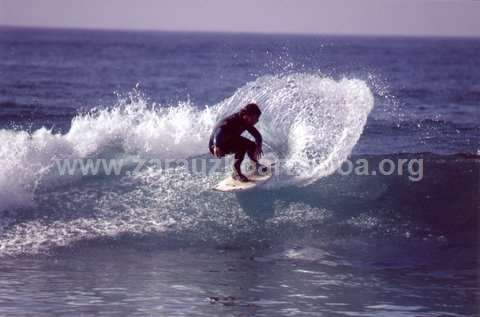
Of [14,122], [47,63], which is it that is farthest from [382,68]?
[14,122]

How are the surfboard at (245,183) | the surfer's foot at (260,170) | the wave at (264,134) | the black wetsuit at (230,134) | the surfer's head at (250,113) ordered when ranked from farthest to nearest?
the wave at (264,134)
the surfer's foot at (260,170)
the surfboard at (245,183)
the black wetsuit at (230,134)
the surfer's head at (250,113)

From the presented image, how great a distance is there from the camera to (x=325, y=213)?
516 inches

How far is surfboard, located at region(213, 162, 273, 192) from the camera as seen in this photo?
42.1 feet

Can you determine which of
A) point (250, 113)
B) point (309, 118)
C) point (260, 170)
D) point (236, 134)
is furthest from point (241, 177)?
point (309, 118)

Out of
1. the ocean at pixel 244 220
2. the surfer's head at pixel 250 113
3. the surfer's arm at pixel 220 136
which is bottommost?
the ocean at pixel 244 220

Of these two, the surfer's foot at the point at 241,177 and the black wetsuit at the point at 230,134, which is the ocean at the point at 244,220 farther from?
the black wetsuit at the point at 230,134

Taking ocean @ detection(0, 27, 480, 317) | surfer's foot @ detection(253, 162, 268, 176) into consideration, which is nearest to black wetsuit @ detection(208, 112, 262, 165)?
surfer's foot @ detection(253, 162, 268, 176)

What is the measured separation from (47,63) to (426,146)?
3521 cm

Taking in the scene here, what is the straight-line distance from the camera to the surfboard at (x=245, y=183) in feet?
42.1

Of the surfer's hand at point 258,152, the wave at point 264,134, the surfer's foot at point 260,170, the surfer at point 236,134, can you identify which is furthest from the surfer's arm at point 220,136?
the wave at point 264,134

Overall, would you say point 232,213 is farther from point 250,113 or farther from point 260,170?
point 250,113

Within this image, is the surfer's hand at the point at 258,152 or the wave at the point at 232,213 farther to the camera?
the surfer's hand at the point at 258,152

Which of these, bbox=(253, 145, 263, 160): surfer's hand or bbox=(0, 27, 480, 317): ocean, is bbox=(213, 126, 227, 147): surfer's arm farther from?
bbox=(0, 27, 480, 317): ocean

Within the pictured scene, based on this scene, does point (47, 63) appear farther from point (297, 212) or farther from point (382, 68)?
point (297, 212)
